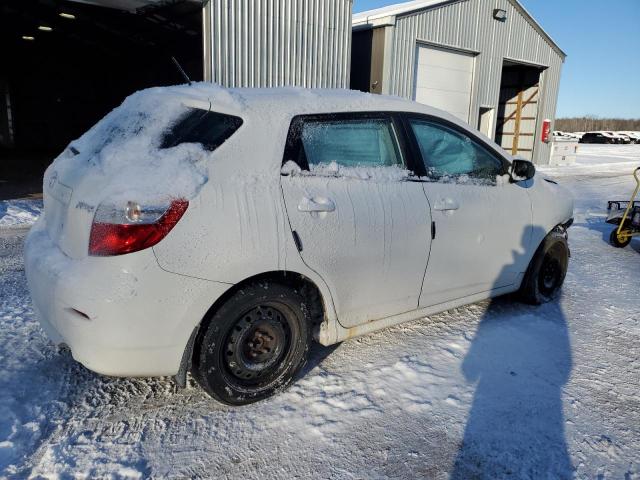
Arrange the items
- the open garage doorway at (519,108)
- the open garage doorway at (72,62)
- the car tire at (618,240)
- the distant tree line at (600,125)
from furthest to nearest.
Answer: the distant tree line at (600,125)
the open garage doorway at (519,108)
the open garage doorway at (72,62)
the car tire at (618,240)

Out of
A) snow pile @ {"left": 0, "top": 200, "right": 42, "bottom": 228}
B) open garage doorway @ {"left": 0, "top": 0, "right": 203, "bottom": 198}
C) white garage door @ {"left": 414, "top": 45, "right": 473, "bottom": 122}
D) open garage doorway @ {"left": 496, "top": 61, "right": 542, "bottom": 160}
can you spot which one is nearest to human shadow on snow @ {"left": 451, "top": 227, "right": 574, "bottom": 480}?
snow pile @ {"left": 0, "top": 200, "right": 42, "bottom": 228}

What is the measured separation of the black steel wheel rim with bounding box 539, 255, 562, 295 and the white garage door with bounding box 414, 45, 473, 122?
11.9m

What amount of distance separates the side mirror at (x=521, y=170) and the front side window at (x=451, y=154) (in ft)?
0.34

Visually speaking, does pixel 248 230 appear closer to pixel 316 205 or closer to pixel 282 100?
pixel 316 205

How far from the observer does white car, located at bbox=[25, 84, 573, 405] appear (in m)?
2.46

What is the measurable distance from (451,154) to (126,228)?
2447mm

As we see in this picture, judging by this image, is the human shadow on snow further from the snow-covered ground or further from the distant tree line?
the distant tree line

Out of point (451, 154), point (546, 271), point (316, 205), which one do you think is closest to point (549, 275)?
point (546, 271)

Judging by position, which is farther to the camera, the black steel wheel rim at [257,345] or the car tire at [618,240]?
the car tire at [618,240]

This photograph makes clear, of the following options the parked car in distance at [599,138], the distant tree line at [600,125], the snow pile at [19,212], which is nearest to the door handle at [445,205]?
the snow pile at [19,212]

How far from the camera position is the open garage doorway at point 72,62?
46.4ft

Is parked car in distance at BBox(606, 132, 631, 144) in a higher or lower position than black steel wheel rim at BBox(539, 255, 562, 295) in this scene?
higher

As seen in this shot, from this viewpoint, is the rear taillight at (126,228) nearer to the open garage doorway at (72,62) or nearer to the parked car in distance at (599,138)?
the open garage doorway at (72,62)

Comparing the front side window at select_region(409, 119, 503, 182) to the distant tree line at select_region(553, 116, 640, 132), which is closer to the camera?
the front side window at select_region(409, 119, 503, 182)
